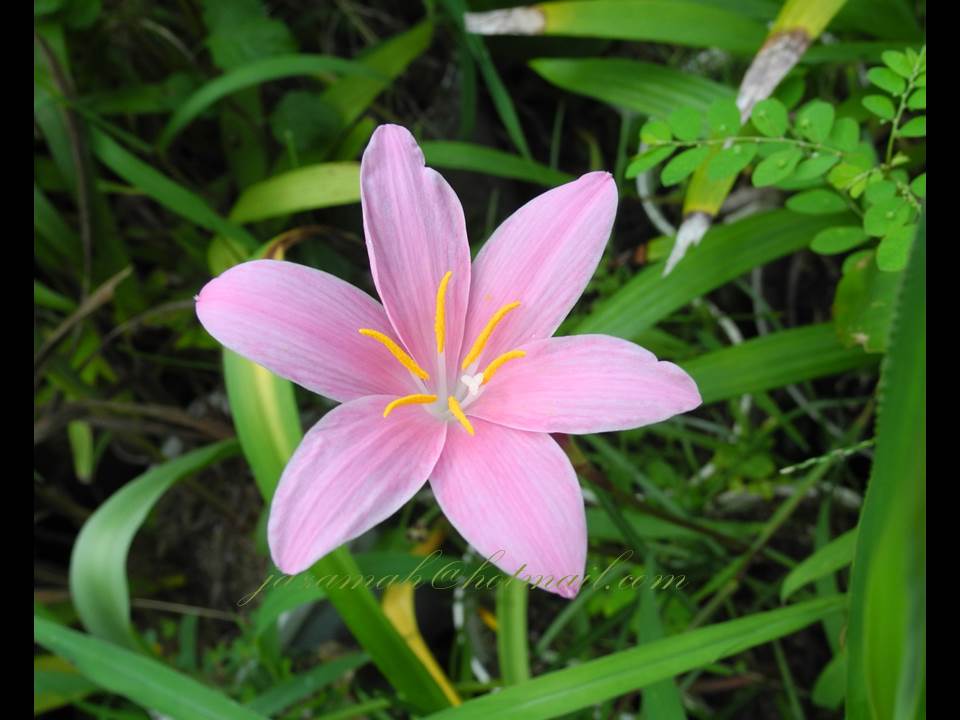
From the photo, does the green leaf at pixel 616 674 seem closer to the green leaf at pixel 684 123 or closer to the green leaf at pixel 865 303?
the green leaf at pixel 865 303

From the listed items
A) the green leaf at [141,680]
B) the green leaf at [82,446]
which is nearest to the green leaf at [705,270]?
the green leaf at [141,680]

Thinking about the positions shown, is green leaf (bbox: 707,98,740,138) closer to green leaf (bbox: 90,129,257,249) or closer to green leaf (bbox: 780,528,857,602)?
green leaf (bbox: 780,528,857,602)

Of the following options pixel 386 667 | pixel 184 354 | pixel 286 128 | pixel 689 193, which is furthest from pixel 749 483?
pixel 184 354

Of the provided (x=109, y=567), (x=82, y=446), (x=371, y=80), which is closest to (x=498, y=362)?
(x=109, y=567)

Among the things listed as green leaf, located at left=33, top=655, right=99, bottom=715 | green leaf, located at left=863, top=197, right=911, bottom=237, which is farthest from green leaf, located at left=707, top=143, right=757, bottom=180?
green leaf, located at left=33, top=655, right=99, bottom=715

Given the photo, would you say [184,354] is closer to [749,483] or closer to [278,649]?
[278,649]
